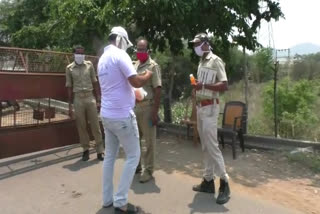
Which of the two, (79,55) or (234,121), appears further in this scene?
(234,121)

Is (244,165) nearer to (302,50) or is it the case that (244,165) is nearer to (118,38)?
(118,38)

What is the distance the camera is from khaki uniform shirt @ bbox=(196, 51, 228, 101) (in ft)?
15.2

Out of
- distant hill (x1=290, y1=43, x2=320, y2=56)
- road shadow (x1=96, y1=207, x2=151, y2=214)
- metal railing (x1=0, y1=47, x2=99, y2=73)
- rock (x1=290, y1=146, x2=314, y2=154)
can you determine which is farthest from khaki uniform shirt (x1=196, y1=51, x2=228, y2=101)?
distant hill (x1=290, y1=43, x2=320, y2=56)

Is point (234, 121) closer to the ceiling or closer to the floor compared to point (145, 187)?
closer to the ceiling

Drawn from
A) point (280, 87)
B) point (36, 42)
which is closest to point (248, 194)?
point (280, 87)

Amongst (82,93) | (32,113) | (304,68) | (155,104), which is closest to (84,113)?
(82,93)

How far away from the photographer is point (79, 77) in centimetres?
645

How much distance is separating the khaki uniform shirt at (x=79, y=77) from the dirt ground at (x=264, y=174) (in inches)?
69.1

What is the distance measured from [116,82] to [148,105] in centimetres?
134

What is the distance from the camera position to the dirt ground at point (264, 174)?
16.1ft

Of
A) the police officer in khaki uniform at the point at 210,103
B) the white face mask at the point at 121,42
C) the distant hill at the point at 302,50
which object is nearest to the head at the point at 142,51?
the police officer in khaki uniform at the point at 210,103

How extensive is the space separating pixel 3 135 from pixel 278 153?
4.63 metres

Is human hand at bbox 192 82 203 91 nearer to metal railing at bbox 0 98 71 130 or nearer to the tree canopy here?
the tree canopy

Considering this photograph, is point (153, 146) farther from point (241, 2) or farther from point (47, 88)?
point (241, 2)
